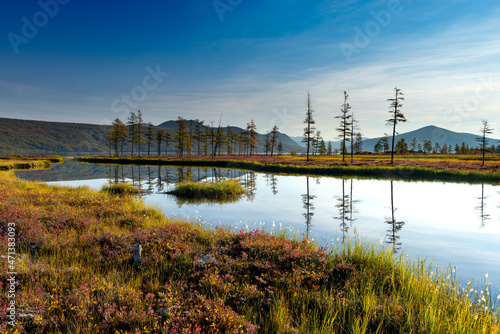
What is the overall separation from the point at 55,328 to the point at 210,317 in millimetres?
2478

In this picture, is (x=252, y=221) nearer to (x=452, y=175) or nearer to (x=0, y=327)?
(x=0, y=327)

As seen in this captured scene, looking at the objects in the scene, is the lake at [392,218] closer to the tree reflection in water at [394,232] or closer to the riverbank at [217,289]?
the tree reflection in water at [394,232]

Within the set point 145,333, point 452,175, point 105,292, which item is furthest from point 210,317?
point 452,175

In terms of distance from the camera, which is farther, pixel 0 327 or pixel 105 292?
pixel 105 292

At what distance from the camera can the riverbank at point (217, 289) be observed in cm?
438

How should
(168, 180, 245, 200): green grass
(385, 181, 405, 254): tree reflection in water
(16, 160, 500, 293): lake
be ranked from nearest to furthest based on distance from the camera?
1. (16, 160, 500, 293): lake
2. (385, 181, 405, 254): tree reflection in water
3. (168, 180, 245, 200): green grass

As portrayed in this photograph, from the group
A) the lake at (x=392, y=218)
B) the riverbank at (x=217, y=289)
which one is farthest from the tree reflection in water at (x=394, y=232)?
the riverbank at (x=217, y=289)

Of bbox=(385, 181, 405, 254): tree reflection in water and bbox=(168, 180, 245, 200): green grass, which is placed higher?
bbox=(168, 180, 245, 200): green grass

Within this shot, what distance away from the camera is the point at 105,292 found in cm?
506

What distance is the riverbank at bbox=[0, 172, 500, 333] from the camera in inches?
173

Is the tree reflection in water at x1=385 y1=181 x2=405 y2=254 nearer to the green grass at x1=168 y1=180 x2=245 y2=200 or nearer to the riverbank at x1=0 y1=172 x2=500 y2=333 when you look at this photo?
the riverbank at x1=0 y1=172 x2=500 y2=333

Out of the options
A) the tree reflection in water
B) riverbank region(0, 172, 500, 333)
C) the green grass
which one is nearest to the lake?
the tree reflection in water

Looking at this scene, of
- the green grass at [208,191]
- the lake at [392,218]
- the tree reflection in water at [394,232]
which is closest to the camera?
the lake at [392,218]

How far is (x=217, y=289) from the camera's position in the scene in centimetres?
565
